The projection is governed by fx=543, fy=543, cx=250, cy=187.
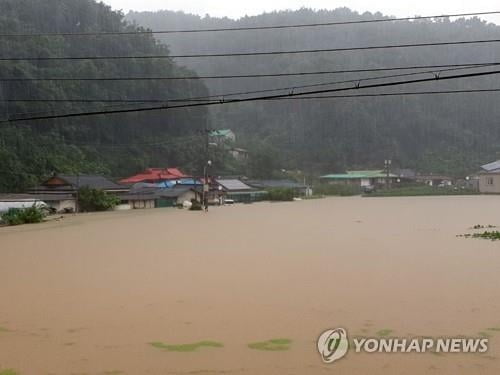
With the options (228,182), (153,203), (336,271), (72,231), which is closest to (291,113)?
(228,182)

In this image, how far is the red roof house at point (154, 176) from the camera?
163ft

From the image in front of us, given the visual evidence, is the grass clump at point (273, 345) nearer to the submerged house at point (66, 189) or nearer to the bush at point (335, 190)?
the submerged house at point (66, 189)

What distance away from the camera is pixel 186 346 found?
560 centimetres

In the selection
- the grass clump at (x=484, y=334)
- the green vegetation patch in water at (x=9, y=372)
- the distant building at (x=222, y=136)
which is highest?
the distant building at (x=222, y=136)

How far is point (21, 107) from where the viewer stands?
43.4 meters

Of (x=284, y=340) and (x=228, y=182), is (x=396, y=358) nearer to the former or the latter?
(x=284, y=340)

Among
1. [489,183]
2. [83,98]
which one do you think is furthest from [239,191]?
[489,183]

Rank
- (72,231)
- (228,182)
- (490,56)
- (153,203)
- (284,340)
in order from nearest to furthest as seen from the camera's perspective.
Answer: (284,340), (72,231), (153,203), (228,182), (490,56)

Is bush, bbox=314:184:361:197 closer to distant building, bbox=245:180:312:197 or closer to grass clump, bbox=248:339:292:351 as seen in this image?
distant building, bbox=245:180:312:197

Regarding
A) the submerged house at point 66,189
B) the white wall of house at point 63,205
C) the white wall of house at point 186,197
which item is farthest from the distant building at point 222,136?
the white wall of house at point 63,205

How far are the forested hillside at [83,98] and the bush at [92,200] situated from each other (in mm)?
6692

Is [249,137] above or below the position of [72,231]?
above

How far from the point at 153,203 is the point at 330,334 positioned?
36488 mm

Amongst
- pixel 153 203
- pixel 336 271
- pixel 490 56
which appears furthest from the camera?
pixel 490 56
